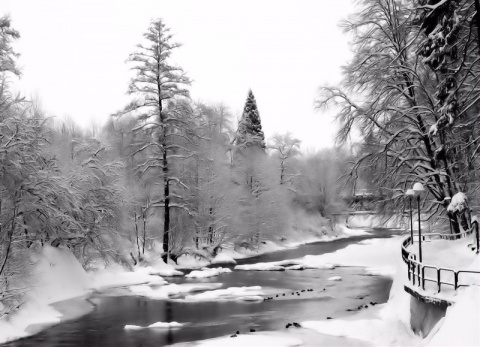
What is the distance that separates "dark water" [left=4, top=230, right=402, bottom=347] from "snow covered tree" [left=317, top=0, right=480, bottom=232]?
5.06 meters

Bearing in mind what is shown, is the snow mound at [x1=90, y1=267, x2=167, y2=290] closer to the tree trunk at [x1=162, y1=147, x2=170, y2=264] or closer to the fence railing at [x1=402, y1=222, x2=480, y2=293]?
the tree trunk at [x1=162, y1=147, x2=170, y2=264]

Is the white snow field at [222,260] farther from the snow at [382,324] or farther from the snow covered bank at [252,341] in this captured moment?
the snow covered bank at [252,341]

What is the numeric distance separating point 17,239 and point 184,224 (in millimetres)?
17515

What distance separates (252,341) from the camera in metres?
14.7

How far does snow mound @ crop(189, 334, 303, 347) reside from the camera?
14.2m

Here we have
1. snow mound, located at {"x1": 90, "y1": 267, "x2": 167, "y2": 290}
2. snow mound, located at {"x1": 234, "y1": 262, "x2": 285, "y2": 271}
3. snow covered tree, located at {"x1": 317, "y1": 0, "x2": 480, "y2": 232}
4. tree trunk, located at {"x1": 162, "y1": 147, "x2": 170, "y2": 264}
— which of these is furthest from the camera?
tree trunk, located at {"x1": 162, "y1": 147, "x2": 170, "y2": 264}

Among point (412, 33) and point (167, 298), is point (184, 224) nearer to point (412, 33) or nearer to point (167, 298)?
point (167, 298)

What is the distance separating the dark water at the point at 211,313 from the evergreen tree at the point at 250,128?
30516 mm

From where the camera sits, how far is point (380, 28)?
72.4ft

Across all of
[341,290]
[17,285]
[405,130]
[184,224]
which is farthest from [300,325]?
[184,224]

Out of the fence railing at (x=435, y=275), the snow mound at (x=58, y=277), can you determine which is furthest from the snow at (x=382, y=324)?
the snow mound at (x=58, y=277)

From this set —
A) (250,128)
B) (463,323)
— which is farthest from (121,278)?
(250,128)

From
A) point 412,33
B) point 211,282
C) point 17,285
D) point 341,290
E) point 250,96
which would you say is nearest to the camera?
point 17,285

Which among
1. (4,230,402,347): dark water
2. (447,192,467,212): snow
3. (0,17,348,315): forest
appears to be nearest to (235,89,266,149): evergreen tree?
(0,17,348,315): forest
